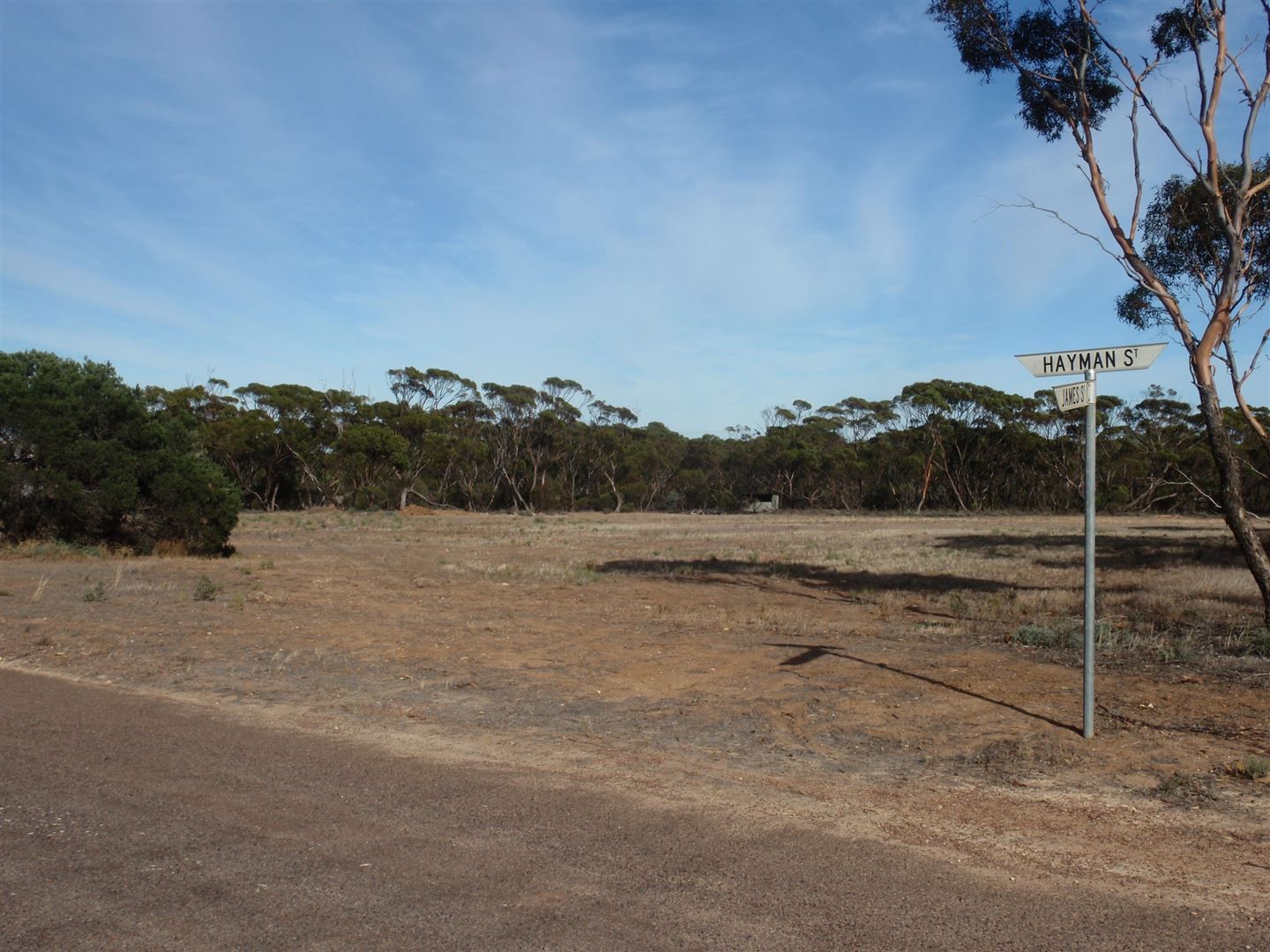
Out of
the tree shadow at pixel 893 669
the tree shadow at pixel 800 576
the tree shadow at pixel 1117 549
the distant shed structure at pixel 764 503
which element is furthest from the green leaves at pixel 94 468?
the distant shed structure at pixel 764 503

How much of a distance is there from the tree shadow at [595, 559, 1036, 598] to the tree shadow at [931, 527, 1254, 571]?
5.61m

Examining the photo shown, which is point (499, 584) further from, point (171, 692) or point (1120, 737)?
point (1120, 737)

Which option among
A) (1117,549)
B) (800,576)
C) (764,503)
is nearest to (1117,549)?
(1117,549)

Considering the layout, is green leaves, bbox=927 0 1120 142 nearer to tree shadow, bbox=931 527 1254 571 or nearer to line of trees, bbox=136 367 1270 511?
tree shadow, bbox=931 527 1254 571

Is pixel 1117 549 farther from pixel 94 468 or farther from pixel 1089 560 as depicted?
pixel 94 468

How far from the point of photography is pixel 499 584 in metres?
22.8

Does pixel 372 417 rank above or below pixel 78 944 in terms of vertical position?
above

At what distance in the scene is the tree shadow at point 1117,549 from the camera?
90.4 ft

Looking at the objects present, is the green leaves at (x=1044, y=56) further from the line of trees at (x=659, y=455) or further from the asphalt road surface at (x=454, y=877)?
the line of trees at (x=659, y=455)

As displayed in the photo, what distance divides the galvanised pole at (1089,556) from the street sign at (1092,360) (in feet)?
0.38

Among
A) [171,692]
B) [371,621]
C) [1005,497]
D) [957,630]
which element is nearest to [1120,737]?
[957,630]

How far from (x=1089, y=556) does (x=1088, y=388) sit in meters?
1.37

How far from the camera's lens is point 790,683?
1061cm

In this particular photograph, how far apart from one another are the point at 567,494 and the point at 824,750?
261 feet
